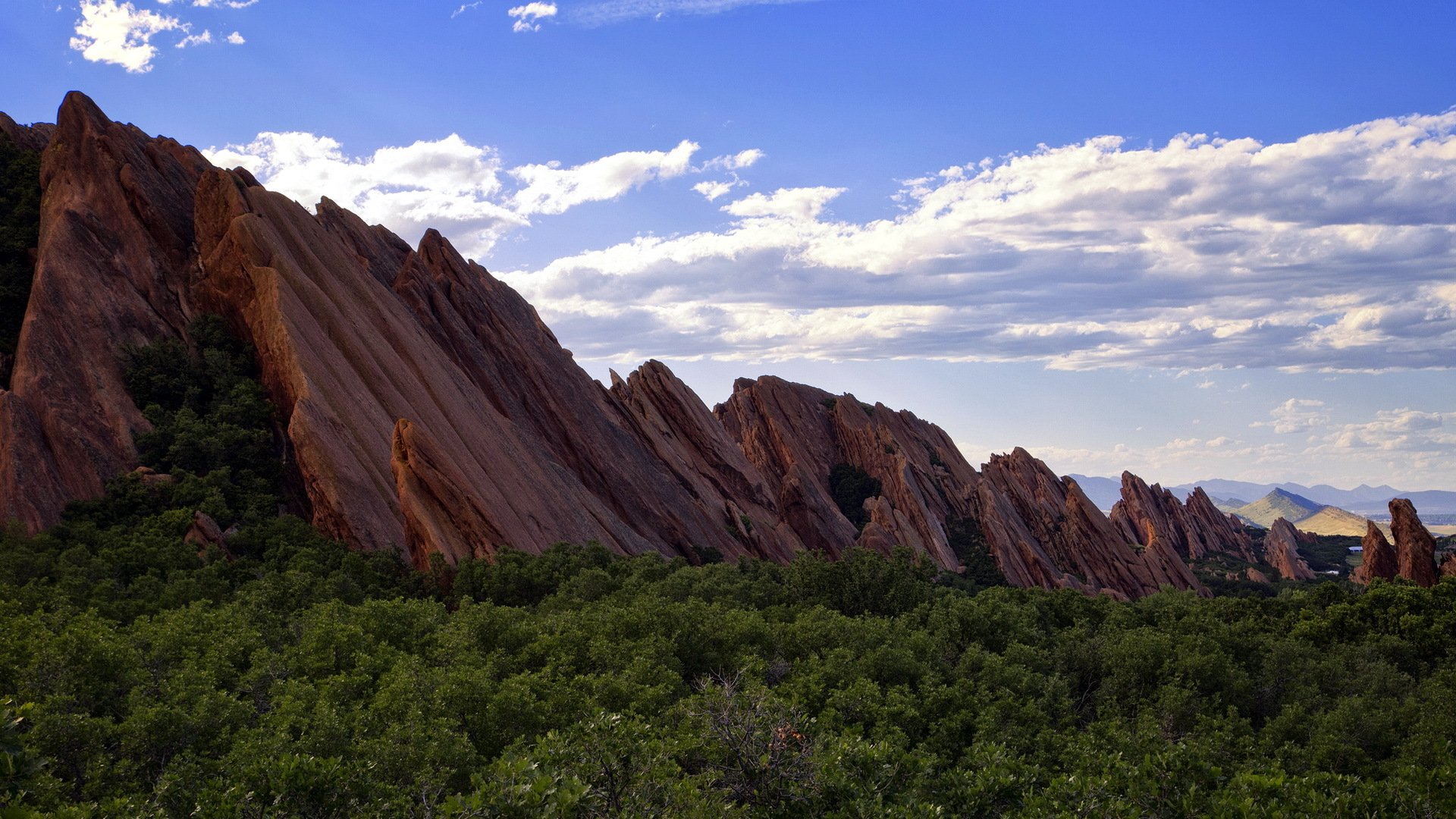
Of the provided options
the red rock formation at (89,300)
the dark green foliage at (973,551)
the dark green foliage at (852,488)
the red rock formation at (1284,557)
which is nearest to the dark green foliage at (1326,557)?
the red rock formation at (1284,557)

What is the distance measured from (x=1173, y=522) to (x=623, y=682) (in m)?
165

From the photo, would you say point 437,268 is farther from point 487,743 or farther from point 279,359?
point 487,743

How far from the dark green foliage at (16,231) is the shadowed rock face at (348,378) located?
2261 millimetres

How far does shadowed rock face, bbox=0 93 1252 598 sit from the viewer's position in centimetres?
4516

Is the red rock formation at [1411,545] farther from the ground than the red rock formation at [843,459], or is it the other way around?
the red rock formation at [843,459]

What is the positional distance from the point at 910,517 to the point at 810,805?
9161cm

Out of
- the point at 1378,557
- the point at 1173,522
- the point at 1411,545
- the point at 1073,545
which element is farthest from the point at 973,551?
the point at 1173,522

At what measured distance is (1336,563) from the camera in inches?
6850

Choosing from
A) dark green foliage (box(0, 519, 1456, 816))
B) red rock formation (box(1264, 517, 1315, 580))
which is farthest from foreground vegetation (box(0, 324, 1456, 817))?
red rock formation (box(1264, 517, 1315, 580))

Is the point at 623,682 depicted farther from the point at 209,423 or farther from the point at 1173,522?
the point at 1173,522

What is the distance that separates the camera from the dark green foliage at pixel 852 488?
365ft

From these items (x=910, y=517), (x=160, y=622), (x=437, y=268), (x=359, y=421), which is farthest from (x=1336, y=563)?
(x=160, y=622)

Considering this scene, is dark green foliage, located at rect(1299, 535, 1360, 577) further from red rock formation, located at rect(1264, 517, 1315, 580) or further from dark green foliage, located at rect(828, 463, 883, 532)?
dark green foliage, located at rect(828, 463, 883, 532)

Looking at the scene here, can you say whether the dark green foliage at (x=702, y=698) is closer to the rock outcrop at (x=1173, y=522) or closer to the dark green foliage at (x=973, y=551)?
the dark green foliage at (x=973, y=551)
